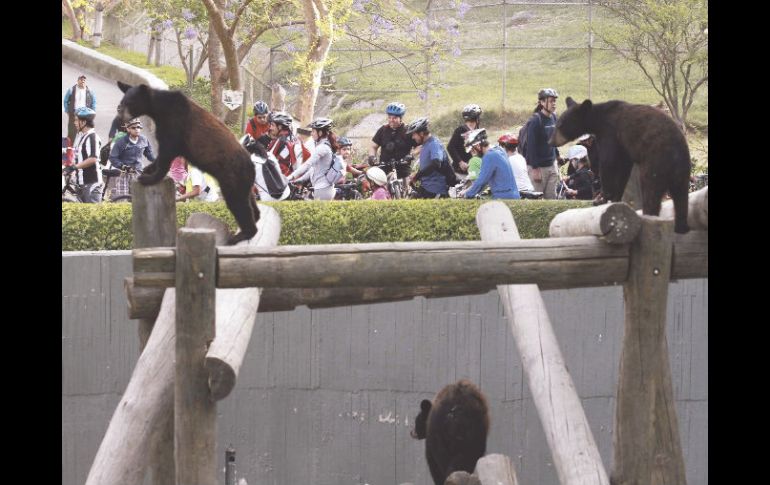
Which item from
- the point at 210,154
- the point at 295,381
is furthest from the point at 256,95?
the point at 210,154

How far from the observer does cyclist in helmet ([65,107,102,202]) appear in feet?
34.6

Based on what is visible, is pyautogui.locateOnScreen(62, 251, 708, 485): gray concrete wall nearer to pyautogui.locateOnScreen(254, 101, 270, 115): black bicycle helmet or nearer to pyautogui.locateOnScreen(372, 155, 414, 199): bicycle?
pyautogui.locateOnScreen(372, 155, 414, 199): bicycle

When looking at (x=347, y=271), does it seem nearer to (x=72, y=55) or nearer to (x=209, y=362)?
(x=209, y=362)

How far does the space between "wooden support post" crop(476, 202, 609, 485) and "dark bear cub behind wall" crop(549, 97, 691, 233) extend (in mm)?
767

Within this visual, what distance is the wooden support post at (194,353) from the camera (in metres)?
4.35

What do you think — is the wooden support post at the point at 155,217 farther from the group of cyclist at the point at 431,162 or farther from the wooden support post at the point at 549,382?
the group of cyclist at the point at 431,162

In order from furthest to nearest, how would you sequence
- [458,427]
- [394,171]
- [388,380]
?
[394,171] → [388,380] → [458,427]

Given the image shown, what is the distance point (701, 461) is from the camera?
30.3 feet

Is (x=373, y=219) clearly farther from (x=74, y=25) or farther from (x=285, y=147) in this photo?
(x=74, y=25)

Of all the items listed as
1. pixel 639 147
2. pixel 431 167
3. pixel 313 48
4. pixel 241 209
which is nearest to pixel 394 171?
pixel 431 167

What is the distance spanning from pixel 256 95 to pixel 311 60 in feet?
15.4

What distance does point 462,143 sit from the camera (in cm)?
1091

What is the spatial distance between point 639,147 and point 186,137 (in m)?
2.00

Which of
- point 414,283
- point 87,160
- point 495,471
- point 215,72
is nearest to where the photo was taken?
point 414,283
